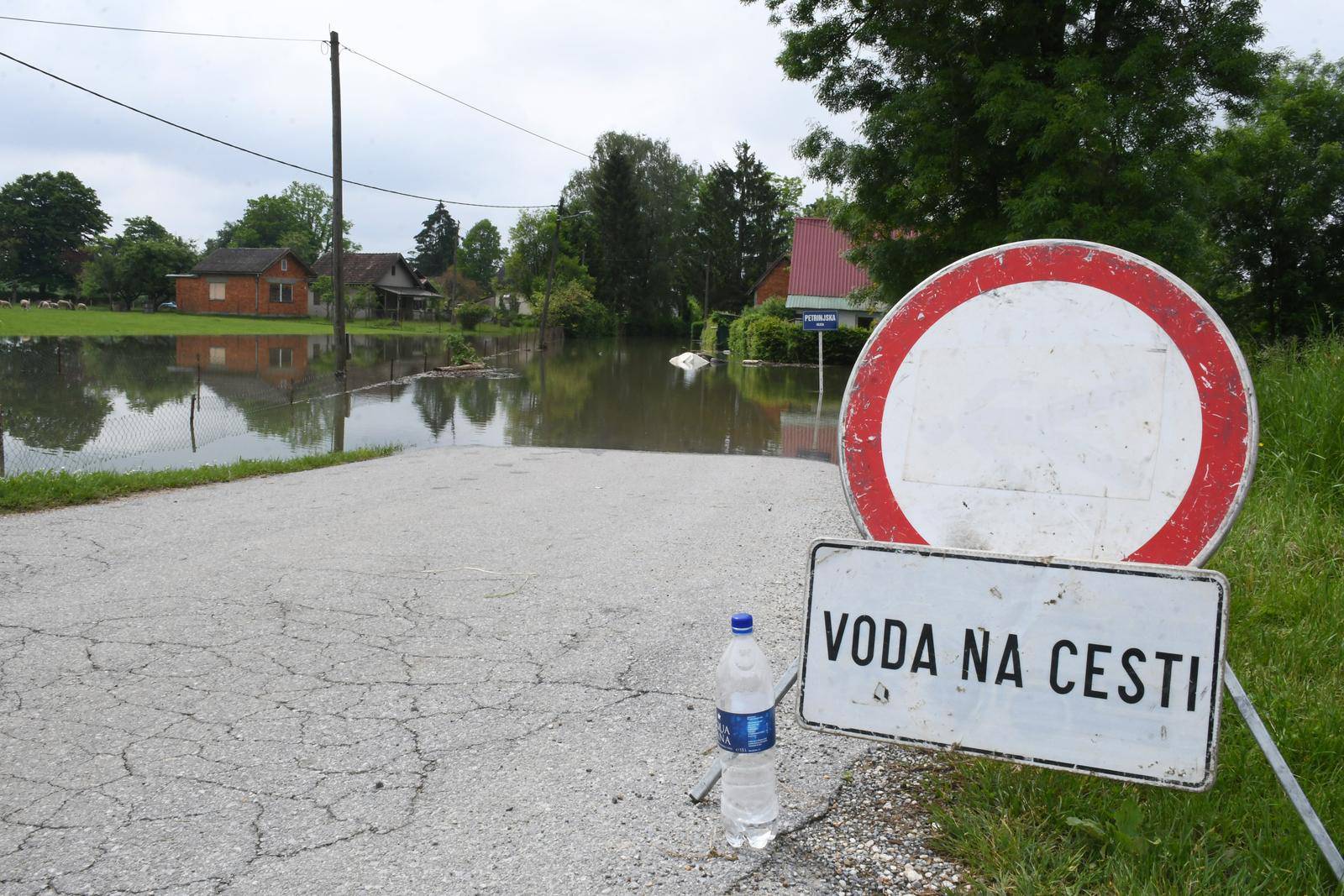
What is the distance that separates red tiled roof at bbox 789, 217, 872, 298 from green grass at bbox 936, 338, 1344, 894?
46954 mm

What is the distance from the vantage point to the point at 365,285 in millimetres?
76812

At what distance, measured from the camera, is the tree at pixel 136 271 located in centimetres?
7769

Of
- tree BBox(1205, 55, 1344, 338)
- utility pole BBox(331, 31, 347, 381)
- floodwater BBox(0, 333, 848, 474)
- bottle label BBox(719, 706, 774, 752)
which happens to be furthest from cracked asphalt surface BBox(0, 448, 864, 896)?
tree BBox(1205, 55, 1344, 338)

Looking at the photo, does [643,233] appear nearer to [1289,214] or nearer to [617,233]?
[617,233]

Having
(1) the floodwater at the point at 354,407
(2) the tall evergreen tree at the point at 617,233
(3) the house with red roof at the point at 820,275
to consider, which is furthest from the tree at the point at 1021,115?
(2) the tall evergreen tree at the point at 617,233

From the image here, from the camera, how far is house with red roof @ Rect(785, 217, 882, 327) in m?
49.3

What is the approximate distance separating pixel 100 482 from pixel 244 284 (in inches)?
2913

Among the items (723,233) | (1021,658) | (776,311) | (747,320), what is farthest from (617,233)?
(1021,658)

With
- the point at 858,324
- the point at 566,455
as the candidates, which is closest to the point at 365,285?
the point at 858,324

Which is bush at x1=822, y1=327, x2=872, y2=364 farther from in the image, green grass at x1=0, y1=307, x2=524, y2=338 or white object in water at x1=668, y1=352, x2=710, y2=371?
green grass at x1=0, y1=307, x2=524, y2=338

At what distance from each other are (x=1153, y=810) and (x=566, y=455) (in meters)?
10.6

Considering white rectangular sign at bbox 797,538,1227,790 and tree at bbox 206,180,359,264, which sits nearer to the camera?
white rectangular sign at bbox 797,538,1227,790

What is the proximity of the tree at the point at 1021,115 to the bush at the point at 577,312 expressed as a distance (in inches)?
2102

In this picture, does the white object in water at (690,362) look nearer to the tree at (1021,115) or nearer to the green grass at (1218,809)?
the tree at (1021,115)
